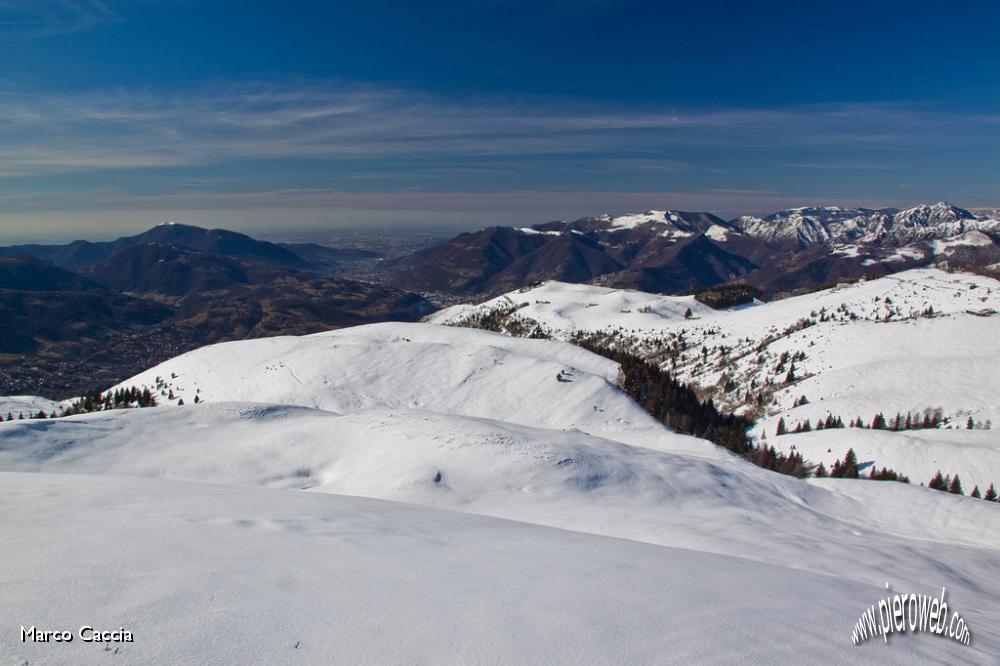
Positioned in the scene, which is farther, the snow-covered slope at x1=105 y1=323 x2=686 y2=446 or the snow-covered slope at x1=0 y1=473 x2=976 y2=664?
the snow-covered slope at x1=105 y1=323 x2=686 y2=446

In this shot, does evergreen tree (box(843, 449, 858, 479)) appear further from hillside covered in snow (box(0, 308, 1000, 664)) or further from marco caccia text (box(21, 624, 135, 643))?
marco caccia text (box(21, 624, 135, 643))

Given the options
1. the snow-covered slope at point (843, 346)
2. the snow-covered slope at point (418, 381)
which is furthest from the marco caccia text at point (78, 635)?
the snow-covered slope at point (843, 346)

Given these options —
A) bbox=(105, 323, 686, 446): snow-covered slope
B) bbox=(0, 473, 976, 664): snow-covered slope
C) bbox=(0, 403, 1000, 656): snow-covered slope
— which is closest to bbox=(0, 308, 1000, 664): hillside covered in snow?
bbox=(0, 473, 976, 664): snow-covered slope

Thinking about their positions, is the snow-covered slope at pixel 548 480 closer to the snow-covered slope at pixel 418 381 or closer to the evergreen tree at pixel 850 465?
the evergreen tree at pixel 850 465

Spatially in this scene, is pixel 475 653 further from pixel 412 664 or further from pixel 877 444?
pixel 877 444

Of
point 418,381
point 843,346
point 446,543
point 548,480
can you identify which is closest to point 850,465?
point 548,480

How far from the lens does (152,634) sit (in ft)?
16.8

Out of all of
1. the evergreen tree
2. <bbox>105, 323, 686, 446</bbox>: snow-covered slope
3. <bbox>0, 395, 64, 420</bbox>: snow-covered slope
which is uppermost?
<bbox>105, 323, 686, 446</bbox>: snow-covered slope

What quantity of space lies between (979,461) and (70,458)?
5886cm

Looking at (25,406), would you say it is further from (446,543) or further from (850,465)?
(850,465)

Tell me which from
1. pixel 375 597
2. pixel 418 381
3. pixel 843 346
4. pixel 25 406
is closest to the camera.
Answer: pixel 375 597

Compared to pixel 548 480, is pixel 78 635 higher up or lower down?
higher up

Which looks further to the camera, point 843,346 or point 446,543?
point 843,346

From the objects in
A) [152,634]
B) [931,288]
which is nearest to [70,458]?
[152,634]
